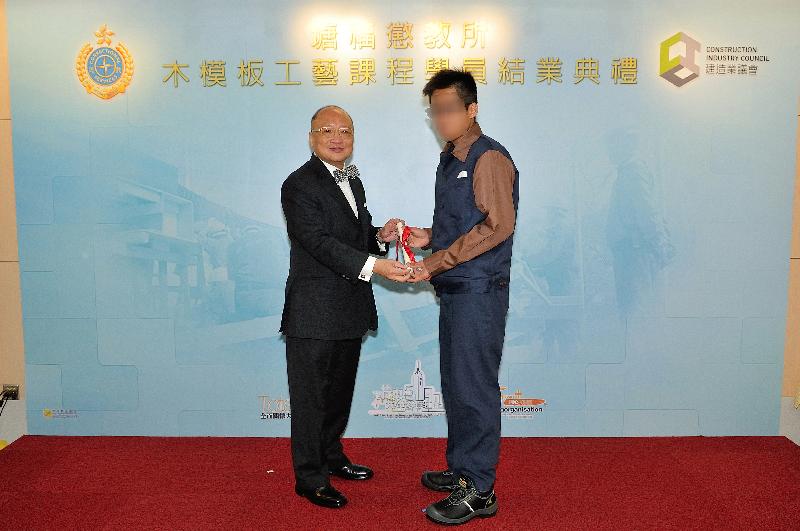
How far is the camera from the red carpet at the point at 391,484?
2.59m

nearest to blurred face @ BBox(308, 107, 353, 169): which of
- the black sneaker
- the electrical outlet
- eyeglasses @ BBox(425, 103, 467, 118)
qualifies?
eyeglasses @ BBox(425, 103, 467, 118)

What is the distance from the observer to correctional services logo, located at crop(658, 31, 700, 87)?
3400 mm

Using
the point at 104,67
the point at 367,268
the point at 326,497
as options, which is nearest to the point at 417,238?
the point at 367,268

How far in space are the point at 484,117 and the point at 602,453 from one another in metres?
1.95

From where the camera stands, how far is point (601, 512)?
265 centimetres

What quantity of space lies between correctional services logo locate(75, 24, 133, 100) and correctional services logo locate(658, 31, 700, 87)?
2955 mm

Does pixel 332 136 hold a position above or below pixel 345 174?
above

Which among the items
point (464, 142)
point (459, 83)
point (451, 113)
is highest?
point (459, 83)

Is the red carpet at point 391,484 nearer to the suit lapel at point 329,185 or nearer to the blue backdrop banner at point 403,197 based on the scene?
the blue backdrop banner at point 403,197

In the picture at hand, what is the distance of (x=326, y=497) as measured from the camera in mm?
2695

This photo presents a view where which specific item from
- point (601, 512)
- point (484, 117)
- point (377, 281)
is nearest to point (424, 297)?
point (377, 281)

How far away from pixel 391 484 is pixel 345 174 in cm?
148

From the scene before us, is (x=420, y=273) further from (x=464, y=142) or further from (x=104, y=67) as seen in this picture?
(x=104, y=67)

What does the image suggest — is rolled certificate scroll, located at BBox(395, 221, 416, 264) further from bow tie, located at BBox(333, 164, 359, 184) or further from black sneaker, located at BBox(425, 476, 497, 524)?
black sneaker, located at BBox(425, 476, 497, 524)
